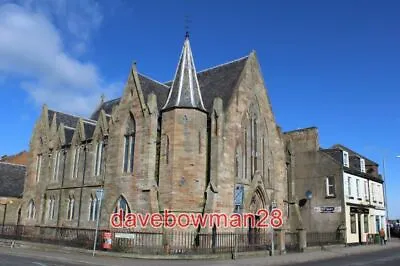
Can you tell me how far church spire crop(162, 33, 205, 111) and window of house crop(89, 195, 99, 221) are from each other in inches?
408

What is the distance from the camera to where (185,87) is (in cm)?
3020

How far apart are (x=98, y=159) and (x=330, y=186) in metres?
23.0

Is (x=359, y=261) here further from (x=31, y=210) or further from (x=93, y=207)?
(x=31, y=210)

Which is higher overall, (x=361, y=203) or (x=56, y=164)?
(x=56, y=164)

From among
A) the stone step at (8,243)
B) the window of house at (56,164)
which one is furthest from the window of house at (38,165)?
the stone step at (8,243)

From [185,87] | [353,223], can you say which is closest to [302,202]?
[353,223]

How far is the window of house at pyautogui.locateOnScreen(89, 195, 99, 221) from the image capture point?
32781 millimetres

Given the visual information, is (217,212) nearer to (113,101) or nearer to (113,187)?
(113,187)

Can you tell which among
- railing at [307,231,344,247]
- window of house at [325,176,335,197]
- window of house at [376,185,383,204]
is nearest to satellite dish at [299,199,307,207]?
window of house at [325,176,335,197]

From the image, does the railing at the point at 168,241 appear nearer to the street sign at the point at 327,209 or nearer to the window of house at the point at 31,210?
the window of house at the point at 31,210

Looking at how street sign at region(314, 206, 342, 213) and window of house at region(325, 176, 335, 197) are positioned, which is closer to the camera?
street sign at region(314, 206, 342, 213)

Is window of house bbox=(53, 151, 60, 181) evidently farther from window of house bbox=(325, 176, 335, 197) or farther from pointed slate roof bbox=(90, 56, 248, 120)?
window of house bbox=(325, 176, 335, 197)

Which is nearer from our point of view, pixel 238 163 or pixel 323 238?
pixel 238 163

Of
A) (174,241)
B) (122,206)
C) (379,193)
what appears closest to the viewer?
(174,241)
